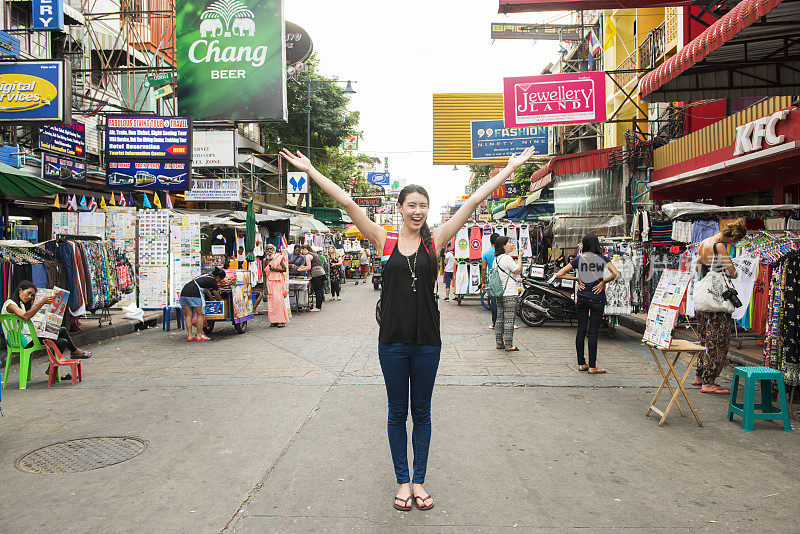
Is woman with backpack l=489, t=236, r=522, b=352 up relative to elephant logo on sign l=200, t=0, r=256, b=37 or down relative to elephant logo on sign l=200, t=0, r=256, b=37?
down

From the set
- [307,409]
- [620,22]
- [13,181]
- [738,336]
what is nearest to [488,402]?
[307,409]

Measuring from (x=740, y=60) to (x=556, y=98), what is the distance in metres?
6.11

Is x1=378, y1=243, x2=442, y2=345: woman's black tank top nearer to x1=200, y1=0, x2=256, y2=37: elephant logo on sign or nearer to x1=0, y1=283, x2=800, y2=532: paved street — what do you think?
x1=0, y1=283, x2=800, y2=532: paved street

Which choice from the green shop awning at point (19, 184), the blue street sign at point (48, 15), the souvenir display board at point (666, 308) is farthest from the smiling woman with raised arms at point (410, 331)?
the blue street sign at point (48, 15)

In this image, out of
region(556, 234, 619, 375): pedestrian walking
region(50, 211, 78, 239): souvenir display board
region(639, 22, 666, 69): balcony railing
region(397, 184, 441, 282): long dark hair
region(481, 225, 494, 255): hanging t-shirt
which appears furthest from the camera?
region(481, 225, 494, 255): hanging t-shirt

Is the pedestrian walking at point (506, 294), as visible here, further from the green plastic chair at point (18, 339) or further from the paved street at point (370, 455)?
the green plastic chair at point (18, 339)

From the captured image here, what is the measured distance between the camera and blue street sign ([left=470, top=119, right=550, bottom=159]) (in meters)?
19.7

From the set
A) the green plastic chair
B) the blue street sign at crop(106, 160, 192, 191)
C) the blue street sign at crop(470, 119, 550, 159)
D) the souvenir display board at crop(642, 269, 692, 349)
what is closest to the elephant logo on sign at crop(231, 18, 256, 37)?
the blue street sign at crop(106, 160, 192, 191)

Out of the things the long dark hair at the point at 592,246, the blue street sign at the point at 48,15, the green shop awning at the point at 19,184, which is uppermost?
the blue street sign at the point at 48,15

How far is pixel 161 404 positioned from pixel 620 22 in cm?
1982

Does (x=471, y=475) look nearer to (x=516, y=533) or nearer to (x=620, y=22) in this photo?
(x=516, y=533)

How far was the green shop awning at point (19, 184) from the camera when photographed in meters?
8.61

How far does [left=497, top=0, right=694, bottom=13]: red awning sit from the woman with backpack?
11.4ft

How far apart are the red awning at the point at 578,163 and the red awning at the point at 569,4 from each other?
7.20 m
